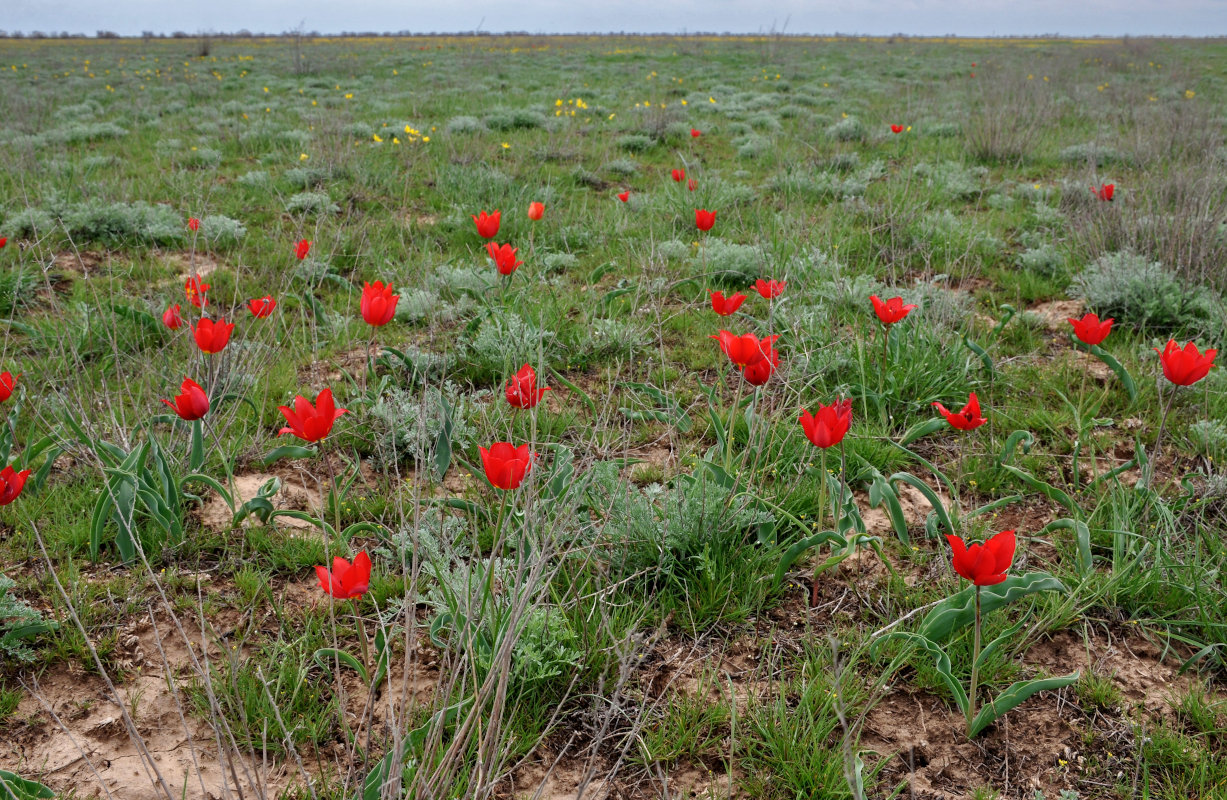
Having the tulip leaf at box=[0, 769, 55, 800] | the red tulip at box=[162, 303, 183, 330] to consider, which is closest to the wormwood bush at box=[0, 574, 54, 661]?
the tulip leaf at box=[0, 769, 55, 800]

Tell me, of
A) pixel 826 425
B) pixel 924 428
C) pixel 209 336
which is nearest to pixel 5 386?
pixel 209 336

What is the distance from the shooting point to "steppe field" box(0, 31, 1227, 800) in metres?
1.61

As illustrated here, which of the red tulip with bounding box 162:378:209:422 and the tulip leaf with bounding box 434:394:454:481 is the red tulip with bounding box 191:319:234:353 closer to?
the red tulip with bounding box 162:378:209:422

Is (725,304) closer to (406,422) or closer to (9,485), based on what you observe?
(406,422)

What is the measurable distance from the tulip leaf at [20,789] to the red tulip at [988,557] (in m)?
1.86

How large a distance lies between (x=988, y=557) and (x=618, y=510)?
1.03 meters

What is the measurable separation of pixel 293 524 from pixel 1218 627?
2.75m

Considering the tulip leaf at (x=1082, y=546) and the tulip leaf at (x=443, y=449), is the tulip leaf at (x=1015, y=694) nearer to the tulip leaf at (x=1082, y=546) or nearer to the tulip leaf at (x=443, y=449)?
the tulip leaf at (x=1082, y=546)

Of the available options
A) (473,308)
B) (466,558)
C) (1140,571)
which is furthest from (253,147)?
(1140,571)

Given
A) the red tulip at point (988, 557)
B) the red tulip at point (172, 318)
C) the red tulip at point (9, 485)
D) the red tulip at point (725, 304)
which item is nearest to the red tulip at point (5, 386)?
the red tulip at point (9, 485)

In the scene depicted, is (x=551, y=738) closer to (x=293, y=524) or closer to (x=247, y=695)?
(x=247, y=695)

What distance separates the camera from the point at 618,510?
84.7 inches

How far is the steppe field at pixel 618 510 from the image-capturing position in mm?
1607

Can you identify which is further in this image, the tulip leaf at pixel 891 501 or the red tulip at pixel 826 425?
the tulip leaf at pixel 891 501
